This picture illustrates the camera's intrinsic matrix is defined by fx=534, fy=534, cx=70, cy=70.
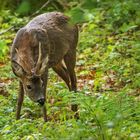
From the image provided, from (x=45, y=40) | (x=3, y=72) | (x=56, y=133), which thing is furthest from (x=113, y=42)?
(x=56, y=133)

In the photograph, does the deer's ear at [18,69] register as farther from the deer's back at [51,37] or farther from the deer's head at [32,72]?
the deer's back at [51,37]

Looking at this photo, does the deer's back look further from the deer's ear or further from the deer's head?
the deer's ear

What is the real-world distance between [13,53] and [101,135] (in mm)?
4093

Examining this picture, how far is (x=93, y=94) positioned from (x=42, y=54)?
3.61 ft

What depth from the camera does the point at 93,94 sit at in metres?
8.90

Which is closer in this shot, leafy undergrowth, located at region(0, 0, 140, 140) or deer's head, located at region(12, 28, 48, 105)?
leafy undergrowth, located at region(0, 0, 140, 140)

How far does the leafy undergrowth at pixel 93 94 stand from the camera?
503cm

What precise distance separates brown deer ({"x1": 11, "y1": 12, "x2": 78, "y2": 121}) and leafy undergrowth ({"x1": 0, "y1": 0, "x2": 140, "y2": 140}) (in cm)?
33

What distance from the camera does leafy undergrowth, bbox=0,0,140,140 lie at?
5027mm

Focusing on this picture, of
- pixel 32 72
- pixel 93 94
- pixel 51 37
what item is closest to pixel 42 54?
pixel 32 72

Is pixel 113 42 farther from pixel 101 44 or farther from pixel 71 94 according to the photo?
pixel 71 94

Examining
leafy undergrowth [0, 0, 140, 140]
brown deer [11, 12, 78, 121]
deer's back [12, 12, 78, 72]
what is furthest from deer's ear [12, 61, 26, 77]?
leafy undergrowth [0, 0, 140, 140]

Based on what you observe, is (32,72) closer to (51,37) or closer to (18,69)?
(18,69)

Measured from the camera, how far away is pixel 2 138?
632 centimetres
